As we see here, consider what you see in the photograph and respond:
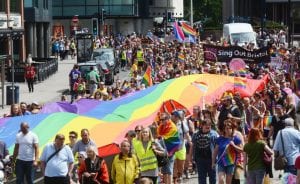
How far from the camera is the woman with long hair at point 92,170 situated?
43.1 feet

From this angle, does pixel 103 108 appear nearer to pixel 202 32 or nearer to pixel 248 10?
pixel 202 32

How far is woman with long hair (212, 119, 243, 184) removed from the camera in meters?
14.6

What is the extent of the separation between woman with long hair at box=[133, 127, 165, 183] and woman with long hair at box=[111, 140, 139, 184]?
92cm

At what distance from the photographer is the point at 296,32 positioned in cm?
7888

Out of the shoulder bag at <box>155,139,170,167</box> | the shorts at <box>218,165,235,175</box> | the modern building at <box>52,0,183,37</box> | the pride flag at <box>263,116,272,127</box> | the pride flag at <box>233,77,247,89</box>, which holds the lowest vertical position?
the shorts at <box>218,165,235,175</box>

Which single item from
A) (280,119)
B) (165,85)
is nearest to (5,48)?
(165,85)

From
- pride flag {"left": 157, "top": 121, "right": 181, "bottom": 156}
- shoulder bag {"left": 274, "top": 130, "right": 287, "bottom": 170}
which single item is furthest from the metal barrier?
shoulder bag {"left": 274, "top": 130, "right": 287, "bottom": 170}

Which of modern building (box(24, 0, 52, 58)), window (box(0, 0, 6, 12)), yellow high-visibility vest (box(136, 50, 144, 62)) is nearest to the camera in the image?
yellow high-visibility vest (box(136, 50, 144, 62))

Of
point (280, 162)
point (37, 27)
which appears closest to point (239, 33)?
point (37, 27)

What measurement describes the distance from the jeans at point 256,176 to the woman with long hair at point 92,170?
95.7 inches

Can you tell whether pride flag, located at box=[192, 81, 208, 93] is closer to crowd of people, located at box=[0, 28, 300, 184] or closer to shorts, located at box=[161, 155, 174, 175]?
crowd of people, located at box=[0, 28, 300, 184]

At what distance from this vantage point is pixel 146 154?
47.3 feet

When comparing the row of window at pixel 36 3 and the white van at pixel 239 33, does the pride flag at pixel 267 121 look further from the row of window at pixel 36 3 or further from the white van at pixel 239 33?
the row of window at pixel 36 3

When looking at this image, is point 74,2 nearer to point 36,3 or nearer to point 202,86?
point 36,3
